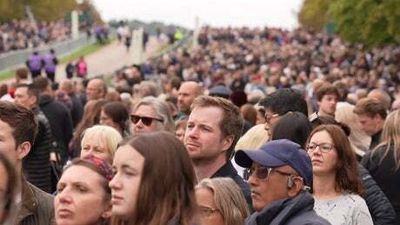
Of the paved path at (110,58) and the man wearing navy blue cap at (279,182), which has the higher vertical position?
the man wearing navy blue cap at (279,182)

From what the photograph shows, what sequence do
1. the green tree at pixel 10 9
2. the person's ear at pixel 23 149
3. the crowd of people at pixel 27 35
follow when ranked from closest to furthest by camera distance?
1. the person's ear at pixel 23 149
2. the crowd of people at pixel 27 35
3. the green tree at pixel 10 9

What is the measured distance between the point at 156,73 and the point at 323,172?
39.9 metres

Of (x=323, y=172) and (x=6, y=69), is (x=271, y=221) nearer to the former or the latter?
(x=323, y=172)

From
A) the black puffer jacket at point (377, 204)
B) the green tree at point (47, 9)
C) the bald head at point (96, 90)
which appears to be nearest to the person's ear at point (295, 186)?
the black puffer jacket at point (377, 204)

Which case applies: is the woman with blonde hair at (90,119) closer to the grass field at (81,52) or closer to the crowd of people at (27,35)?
the grass field at (81,52)

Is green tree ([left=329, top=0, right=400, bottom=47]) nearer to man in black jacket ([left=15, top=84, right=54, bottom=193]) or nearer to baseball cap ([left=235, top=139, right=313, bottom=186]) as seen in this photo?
man in black jacket ([left=15, top=84, right=54, bottom=193])

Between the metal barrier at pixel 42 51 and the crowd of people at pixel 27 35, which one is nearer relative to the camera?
the metal barrier at pixel 42 51

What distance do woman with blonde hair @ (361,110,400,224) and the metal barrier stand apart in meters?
54.0

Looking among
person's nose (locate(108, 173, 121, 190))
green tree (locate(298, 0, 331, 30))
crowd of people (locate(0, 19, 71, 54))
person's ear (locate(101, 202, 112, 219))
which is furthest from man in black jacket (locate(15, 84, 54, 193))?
green tree (locate(298, 0, 331, 30))

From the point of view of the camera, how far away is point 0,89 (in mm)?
17234

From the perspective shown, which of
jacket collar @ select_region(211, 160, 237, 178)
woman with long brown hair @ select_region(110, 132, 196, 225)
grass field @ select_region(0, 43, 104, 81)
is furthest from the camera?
grass field @ select_region(0, 43, 104, 81)

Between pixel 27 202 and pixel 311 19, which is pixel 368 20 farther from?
pixel 311 19

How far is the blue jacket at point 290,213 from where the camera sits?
20.0 ft

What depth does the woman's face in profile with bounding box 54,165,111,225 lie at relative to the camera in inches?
225
